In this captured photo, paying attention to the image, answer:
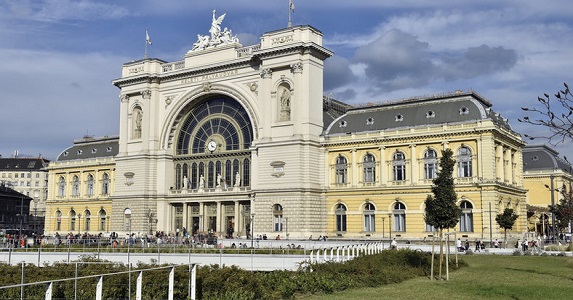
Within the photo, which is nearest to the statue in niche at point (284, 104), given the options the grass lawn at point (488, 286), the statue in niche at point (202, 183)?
the statue in niche at point (202, 183)

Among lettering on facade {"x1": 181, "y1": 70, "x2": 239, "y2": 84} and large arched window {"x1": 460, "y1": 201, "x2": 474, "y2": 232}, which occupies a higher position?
lettering on facade {"x1": 181, "y1": 70, "x2": 239, "y2": 84}

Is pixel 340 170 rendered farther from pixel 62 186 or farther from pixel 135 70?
pixel 62 186

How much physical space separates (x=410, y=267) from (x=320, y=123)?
1677 inches

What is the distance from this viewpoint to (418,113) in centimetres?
7462

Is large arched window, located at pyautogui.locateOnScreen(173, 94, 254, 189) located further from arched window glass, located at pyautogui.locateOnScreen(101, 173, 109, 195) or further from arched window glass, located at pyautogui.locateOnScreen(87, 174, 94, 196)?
arched window glass, located at pyautogui.locateOnScreen(87, 174, 94, 196)

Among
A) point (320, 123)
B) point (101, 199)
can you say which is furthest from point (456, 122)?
point (101, 199)

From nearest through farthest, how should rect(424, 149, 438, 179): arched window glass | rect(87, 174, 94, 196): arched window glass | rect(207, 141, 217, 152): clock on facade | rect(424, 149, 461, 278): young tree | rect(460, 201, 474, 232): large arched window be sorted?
rect(424, 149, 461, 278): young tree → rect(460, 201, 474, 232): large arched window → rect(424, 149, 438, 179): arched window glass → rect(207, 141, 217, 152): clock on facade → rect(87, 174, 94, 196): arched window glass

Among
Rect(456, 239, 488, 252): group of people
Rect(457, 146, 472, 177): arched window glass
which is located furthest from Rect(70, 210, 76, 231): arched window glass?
Rect(456, 239, 488, 252): group of people

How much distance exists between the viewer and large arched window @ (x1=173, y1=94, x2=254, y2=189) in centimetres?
8275

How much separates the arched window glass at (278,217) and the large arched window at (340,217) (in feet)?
22.2

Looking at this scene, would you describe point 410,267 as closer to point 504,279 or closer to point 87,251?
point 504,279

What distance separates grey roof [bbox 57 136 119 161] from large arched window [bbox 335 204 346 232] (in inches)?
1642

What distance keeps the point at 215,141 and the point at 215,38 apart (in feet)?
45.1

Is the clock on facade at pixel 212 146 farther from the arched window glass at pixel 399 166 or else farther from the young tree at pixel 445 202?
the young tree at pixel 445 202
